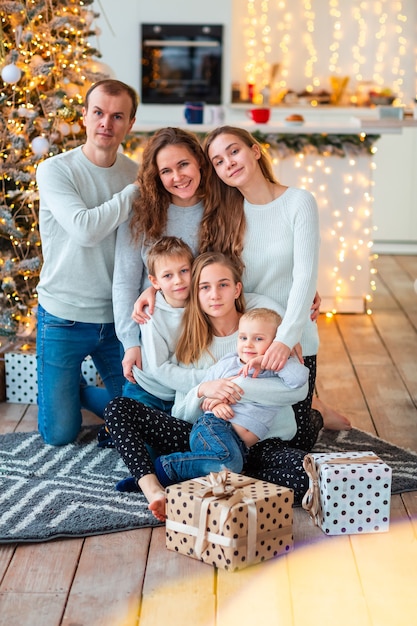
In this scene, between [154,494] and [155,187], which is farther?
[155,187]

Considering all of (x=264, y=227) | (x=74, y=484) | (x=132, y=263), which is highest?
(x=264, y=227)

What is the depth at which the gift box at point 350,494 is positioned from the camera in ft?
7.88

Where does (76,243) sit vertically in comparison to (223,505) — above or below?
above

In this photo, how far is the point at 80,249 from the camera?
3055 millimetres

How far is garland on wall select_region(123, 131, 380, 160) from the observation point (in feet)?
16.8

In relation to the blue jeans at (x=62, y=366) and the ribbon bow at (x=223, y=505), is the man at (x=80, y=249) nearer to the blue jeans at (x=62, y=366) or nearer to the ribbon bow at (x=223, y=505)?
the blue jeans at (x=62, y=366)

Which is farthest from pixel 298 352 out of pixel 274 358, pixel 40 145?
pixel 40 145

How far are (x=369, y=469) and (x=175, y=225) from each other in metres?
1.01

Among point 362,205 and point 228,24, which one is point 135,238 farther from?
point 228,24

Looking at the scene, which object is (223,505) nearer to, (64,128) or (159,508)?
(159,508)

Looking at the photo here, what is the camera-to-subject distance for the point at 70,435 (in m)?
3.15

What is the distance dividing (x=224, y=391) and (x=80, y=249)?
745mm

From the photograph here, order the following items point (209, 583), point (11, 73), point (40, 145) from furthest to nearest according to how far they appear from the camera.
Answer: point (40, 145)
point (11, 73)
point (209, 583)

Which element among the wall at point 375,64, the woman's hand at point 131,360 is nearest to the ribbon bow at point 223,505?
the woman's hand at point 131,360
